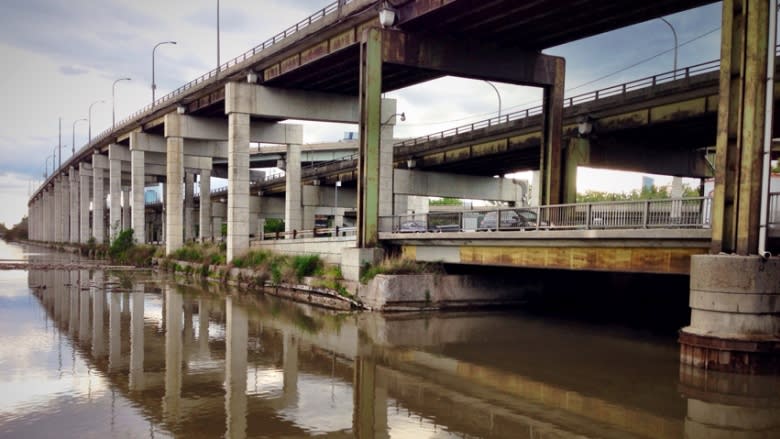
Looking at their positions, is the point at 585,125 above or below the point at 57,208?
above

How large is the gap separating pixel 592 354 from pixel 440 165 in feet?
130

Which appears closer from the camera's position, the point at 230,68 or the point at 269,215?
the point at 230,68

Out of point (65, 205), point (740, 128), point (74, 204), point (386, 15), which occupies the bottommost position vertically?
point (65, 205)

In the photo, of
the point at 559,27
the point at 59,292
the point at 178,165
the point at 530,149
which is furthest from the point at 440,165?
the point at 59,292

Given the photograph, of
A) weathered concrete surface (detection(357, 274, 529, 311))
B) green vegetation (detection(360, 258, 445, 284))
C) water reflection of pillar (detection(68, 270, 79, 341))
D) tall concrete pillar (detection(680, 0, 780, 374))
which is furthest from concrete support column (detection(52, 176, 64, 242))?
tall concrete pillar (detection(680, 0, 780, 374))

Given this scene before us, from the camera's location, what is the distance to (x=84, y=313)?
25484 mm

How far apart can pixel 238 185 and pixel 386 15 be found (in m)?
18.6

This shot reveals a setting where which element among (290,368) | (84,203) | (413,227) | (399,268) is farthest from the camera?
(84,203)

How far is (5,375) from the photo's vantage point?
14422 millimetres

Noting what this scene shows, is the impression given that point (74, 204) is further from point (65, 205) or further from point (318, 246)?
point (318, 246)

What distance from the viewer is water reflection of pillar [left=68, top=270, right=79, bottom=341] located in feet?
69.8

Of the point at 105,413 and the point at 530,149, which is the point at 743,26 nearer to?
the point at 105,413

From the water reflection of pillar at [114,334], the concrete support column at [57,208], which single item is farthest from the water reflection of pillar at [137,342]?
the concrete support column at [57,208]

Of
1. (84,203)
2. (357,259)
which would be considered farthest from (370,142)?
(84,203)
